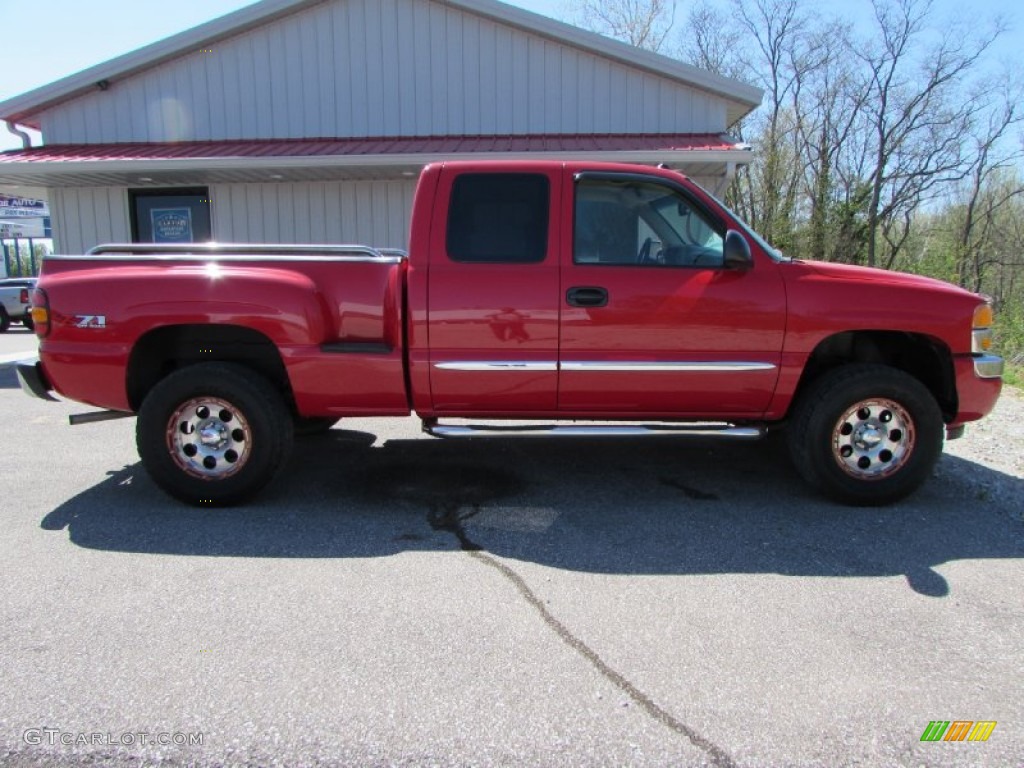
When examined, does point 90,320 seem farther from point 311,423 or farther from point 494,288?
point 494,288

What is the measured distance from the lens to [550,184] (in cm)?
430

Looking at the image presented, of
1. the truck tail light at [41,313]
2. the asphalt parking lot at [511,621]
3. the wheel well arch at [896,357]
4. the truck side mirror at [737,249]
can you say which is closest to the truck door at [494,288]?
the asphalt parking lot at [511,621]

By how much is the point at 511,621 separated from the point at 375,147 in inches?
365

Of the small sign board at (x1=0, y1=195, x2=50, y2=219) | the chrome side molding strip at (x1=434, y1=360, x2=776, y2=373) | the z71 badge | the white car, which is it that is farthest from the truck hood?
the small sign board at (x1=0, y1=195, x2=50, y2=219)

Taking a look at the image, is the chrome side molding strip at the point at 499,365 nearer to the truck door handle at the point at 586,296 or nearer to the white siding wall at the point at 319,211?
the truck door handle at the point at 586,296

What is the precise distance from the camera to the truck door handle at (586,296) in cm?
418

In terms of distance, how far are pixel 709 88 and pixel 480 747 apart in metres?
11.0

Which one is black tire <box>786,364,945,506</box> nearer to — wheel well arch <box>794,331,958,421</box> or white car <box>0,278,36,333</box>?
wheel well arch <box>794,331,958,421</box>

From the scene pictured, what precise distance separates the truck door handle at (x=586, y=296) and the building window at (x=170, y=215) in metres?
9.77

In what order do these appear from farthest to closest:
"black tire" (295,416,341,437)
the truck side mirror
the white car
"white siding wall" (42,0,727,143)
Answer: the white car < "white siding wall" (42,0,727,143) < "black tire" (295,416,341,437) < the truck side mirror

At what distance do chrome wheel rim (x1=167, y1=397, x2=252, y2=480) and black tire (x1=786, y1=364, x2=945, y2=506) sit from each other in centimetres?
352

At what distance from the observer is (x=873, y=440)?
4.30 meters

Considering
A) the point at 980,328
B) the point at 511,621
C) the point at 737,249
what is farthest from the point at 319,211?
the point at 511,621

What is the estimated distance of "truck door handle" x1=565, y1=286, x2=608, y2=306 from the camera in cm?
418
